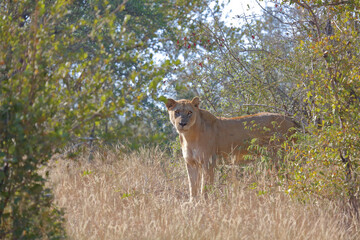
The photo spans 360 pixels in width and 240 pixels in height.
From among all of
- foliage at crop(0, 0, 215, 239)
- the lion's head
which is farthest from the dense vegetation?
the lion's head

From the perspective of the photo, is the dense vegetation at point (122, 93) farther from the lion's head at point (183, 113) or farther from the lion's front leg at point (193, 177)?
the lion's front leg at point (193, 177)

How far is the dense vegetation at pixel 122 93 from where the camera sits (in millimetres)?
3510

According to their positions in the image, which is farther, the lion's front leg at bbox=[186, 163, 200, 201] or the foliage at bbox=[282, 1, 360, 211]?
the lion's front leg at bbox=[186, 163, 200, 201]

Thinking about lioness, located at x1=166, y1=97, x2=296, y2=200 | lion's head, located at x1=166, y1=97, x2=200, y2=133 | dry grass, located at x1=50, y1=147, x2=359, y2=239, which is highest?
lion's head, located at x1=166, y1=97, x2=200, y2=133

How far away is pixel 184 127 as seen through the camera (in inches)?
289

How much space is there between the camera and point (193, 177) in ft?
24.5

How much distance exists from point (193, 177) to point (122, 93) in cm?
391

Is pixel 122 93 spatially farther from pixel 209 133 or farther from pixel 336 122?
pixel 209 133

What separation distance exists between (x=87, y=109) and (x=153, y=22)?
8.92m

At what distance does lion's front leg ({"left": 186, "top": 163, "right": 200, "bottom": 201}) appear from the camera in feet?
23.7

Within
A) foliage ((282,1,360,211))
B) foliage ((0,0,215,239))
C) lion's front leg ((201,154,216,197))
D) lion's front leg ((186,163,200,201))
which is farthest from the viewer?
lion's front leg ((186,163,200,201))

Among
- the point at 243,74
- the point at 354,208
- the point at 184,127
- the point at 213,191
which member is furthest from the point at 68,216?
the point at 243,74

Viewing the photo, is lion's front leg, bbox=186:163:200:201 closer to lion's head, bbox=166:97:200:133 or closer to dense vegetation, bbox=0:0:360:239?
lion's head, bbox=166:97:200:133

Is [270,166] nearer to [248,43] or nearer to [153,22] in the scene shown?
[248,43]
